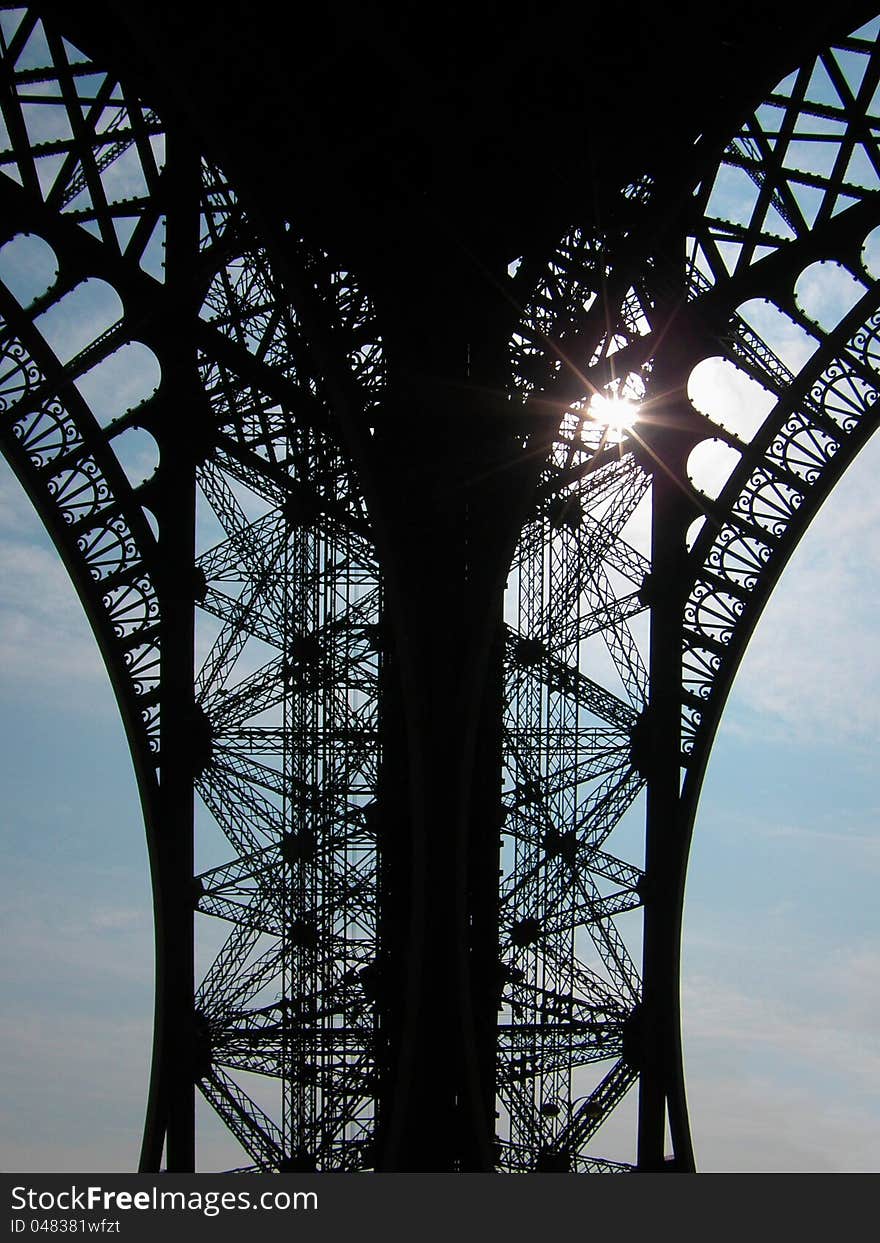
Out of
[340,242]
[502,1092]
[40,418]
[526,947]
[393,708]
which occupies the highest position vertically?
[340,242]

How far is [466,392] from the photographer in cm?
1619

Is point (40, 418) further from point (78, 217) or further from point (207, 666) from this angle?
point (207, 666)

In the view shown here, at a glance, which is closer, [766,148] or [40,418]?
[40,418]

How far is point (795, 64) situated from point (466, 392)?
153 inches

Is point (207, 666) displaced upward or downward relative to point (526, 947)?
upward

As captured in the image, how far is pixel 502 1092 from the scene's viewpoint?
59.5ft

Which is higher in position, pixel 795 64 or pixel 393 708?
pixel 795 64

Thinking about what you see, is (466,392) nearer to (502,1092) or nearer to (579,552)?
(579,552)
